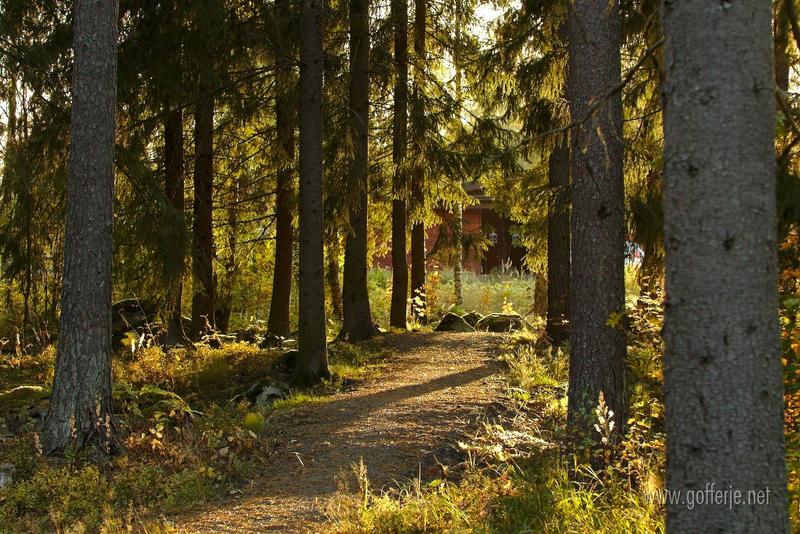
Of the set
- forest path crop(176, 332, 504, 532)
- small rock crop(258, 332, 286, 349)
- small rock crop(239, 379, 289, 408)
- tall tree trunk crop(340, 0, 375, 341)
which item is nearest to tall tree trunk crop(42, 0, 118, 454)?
forest path crop(176, 332, 504, 532)

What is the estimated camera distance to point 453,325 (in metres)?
18.2

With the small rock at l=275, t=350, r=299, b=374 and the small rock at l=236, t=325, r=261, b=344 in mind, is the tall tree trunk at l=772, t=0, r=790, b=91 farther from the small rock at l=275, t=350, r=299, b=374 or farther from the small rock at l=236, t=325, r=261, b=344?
the small rock at l=236, t=325, r=261, b=344

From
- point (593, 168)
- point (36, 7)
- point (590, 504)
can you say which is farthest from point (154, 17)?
point (590, 504)

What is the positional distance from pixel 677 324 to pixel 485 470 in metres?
3.69

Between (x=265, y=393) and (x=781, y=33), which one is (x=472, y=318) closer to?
(x=265, y=393)

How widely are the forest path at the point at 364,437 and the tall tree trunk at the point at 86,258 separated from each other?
1.99 meters

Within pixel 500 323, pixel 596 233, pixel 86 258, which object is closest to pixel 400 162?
pixel 500 323

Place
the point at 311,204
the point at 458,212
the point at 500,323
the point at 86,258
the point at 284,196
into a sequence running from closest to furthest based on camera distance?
the point at 86,258 → the point at 311,204 → the point at 284,196 → the point at 500,323 → the point at 458,212

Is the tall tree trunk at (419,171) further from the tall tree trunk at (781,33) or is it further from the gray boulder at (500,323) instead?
the tall tree trunk at (781,33)

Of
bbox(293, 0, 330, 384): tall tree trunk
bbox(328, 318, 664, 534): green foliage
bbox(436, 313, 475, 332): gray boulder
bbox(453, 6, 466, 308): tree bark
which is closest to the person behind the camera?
bbox(328, 318, 664, 534): green foliage

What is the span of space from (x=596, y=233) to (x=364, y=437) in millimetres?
3338

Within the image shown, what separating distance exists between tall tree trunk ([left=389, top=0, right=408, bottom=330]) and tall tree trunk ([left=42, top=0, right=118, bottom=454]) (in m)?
7.38

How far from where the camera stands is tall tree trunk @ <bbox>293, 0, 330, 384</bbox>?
11039mm

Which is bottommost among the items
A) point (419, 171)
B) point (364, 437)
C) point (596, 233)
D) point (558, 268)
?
point (364, 437)
